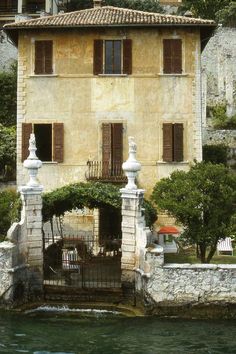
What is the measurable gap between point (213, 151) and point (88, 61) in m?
10.2

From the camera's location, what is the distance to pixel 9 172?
32375mm

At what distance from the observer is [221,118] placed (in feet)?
138

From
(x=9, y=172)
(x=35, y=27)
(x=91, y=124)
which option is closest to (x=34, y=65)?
(x=35, y=27)

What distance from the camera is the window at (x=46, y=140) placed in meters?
27.4

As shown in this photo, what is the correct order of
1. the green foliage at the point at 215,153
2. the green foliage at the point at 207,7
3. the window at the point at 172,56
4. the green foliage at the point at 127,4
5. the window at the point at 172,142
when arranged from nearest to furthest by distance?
1. the window at the point at 172,142
2. the window at the point at 172,56
3. the green foliage at the point at 215,153
4. the green foliage at the point at 127,4
5. the green foliage at the point at 207,7

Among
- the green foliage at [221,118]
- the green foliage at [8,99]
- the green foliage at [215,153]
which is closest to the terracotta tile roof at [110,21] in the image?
the green foliage at [215,153]

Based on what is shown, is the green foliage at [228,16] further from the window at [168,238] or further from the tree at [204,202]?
the tree at [204,202]

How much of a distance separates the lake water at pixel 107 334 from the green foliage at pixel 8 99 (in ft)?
72.1

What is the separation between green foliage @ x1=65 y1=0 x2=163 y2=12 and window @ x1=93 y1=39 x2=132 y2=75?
87.1 ft

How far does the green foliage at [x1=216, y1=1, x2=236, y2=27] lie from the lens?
2046 inches

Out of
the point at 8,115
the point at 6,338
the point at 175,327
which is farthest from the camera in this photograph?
the point at 8,115

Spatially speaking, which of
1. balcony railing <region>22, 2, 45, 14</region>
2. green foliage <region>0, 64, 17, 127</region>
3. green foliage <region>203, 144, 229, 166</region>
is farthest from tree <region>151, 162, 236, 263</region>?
balcony railing <region>22, 2, 45, 14</region>

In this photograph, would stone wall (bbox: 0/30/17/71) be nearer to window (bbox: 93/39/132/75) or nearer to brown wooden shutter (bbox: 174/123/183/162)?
window (bbox: 93/39/132/75)

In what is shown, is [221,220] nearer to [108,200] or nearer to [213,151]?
[108,200]
